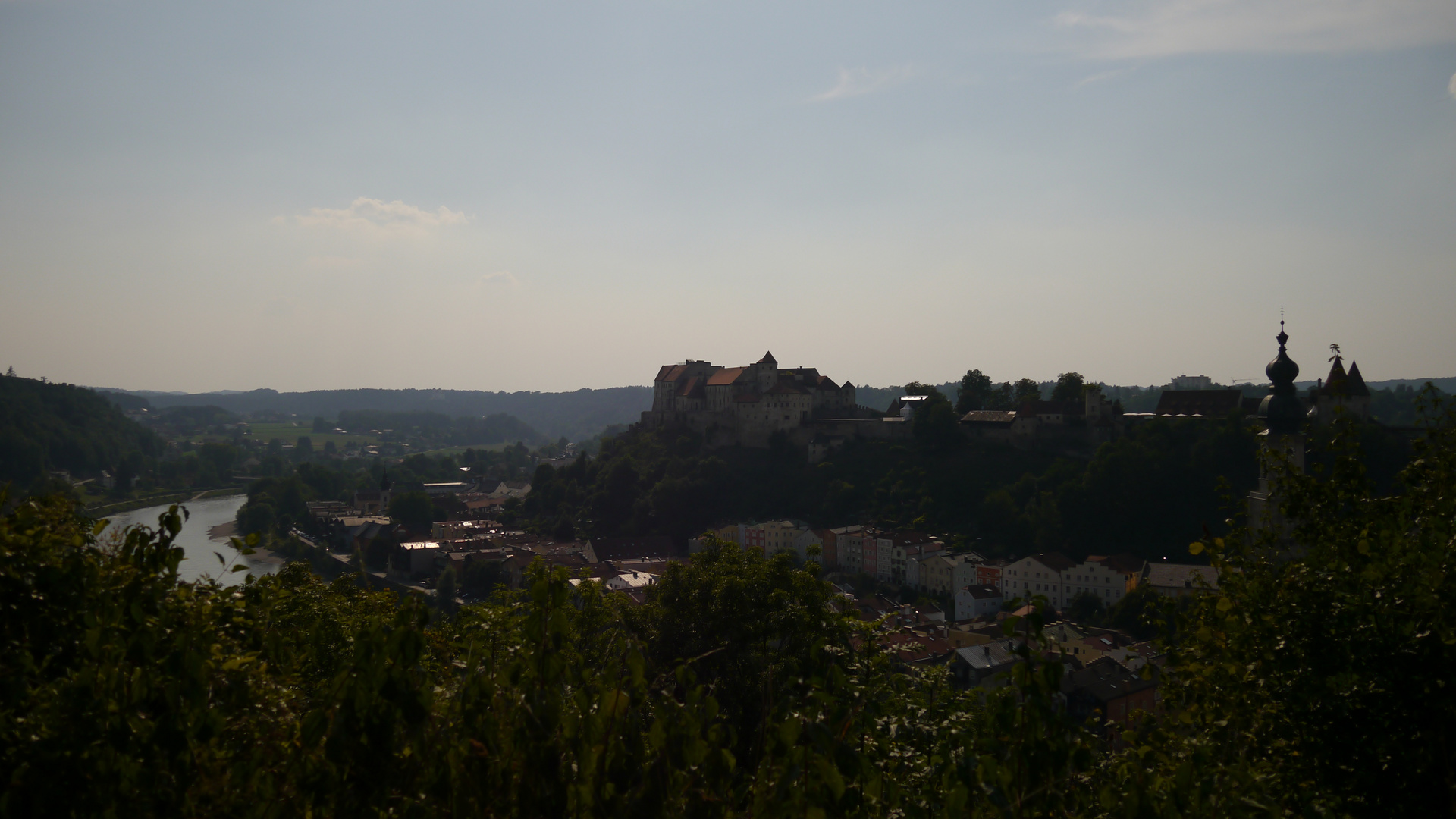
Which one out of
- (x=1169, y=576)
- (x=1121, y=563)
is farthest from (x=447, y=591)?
(x=1169, y=576)

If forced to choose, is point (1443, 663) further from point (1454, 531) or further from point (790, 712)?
point (790, 712)

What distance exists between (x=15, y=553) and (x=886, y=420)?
62271mm

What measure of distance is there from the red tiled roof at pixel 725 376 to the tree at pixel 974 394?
655 inches

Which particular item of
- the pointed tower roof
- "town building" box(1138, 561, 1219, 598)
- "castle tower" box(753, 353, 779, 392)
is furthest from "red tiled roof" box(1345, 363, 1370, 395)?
"castle tower" box(753, 353, 779, 392)

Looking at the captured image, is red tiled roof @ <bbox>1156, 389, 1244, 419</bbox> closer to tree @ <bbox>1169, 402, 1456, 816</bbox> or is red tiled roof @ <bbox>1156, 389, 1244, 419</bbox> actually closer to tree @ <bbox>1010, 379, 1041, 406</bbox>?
tree @ <bbox>1010, 379, 1041, 406</bbox>

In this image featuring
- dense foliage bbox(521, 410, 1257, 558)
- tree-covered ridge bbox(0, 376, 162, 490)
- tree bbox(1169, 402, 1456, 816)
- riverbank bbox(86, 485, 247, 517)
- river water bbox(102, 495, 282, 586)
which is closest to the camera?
tree bbox(1169, 402, 1456, 816)

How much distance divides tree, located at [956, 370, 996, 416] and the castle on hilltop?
21.8 feet

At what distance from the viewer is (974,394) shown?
222 ft

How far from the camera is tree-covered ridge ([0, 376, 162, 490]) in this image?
8131 cm

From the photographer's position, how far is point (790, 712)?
3.82 meters

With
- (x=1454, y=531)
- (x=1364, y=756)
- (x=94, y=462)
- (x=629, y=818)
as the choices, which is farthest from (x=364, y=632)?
(x=94, y=462)

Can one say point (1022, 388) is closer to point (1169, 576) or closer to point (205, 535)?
point (1169, 576)

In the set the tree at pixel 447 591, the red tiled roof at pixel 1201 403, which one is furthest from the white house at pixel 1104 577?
the tree at pixel 447 591

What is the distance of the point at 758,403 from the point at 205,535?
47.8 meters
